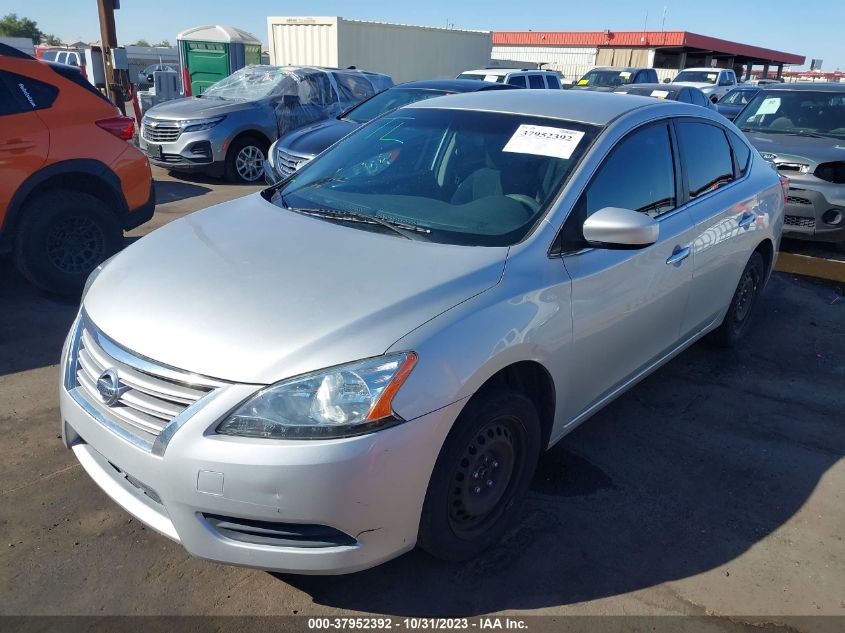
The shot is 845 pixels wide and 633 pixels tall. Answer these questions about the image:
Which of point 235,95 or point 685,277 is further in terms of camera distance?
point 235,95

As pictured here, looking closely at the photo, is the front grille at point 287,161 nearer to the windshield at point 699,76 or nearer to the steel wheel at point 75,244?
the steel wheel at point 75,244

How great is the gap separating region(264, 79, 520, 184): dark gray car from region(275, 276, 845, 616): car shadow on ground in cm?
497

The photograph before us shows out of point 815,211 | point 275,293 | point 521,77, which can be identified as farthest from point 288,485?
point 521,77

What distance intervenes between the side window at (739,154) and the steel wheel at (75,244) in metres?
4.74

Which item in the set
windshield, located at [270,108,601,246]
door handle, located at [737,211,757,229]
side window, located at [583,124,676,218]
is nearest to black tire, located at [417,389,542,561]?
windshield, located at [270,108,601,246]

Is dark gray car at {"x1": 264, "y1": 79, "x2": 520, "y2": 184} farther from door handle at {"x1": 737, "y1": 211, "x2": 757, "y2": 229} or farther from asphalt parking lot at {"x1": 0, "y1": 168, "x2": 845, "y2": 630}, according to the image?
asphalt parking lot at {"x1": 0, "y1": 168, "x2": 845, "y2": 630}

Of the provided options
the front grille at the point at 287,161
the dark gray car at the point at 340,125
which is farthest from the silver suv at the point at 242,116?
the front grille at the point at 287,161

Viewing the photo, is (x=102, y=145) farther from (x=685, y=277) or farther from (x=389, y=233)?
(x=685, y=277)

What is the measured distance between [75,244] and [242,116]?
17.7 feet

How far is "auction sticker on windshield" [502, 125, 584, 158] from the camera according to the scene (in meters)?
3.15

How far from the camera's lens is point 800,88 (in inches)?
341

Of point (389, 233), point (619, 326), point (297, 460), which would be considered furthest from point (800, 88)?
point (297, 460)

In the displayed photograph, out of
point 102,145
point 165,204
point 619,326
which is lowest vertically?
point 165,204

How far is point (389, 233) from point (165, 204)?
6.82 meters
